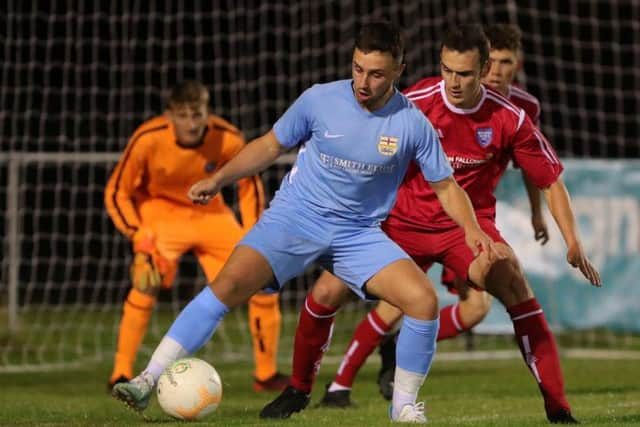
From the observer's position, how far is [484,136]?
629cm

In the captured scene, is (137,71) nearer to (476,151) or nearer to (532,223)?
(532,223)

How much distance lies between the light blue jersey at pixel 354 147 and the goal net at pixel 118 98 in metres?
5.23

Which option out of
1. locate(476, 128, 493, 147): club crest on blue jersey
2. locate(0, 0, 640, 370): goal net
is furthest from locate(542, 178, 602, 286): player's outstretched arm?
locate(0, 0, 640, 370): goal net

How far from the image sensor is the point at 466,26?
19.9ft

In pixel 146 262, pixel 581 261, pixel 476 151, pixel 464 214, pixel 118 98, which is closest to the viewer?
pixel 464 214

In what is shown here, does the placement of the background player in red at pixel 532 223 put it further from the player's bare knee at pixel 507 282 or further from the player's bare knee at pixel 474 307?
the player's bare knee at pixel 507 282

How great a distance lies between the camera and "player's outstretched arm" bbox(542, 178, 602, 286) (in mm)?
5789

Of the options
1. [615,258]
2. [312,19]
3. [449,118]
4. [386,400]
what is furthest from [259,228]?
[312,19]

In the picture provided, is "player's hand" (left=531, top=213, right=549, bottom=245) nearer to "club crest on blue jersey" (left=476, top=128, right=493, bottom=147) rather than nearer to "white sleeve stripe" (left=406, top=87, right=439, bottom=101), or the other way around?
"club crest on blue jersey" (left=476, top=128, right=493, bottom=147)

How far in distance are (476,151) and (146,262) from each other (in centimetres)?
270

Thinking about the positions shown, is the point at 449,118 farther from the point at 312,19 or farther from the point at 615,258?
the point at 312,19

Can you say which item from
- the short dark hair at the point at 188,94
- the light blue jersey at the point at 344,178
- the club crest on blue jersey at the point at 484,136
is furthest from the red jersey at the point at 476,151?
the short dark hair at the point at 188,94

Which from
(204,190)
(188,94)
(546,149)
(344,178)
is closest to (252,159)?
(204,190)

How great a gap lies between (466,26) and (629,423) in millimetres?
1932
